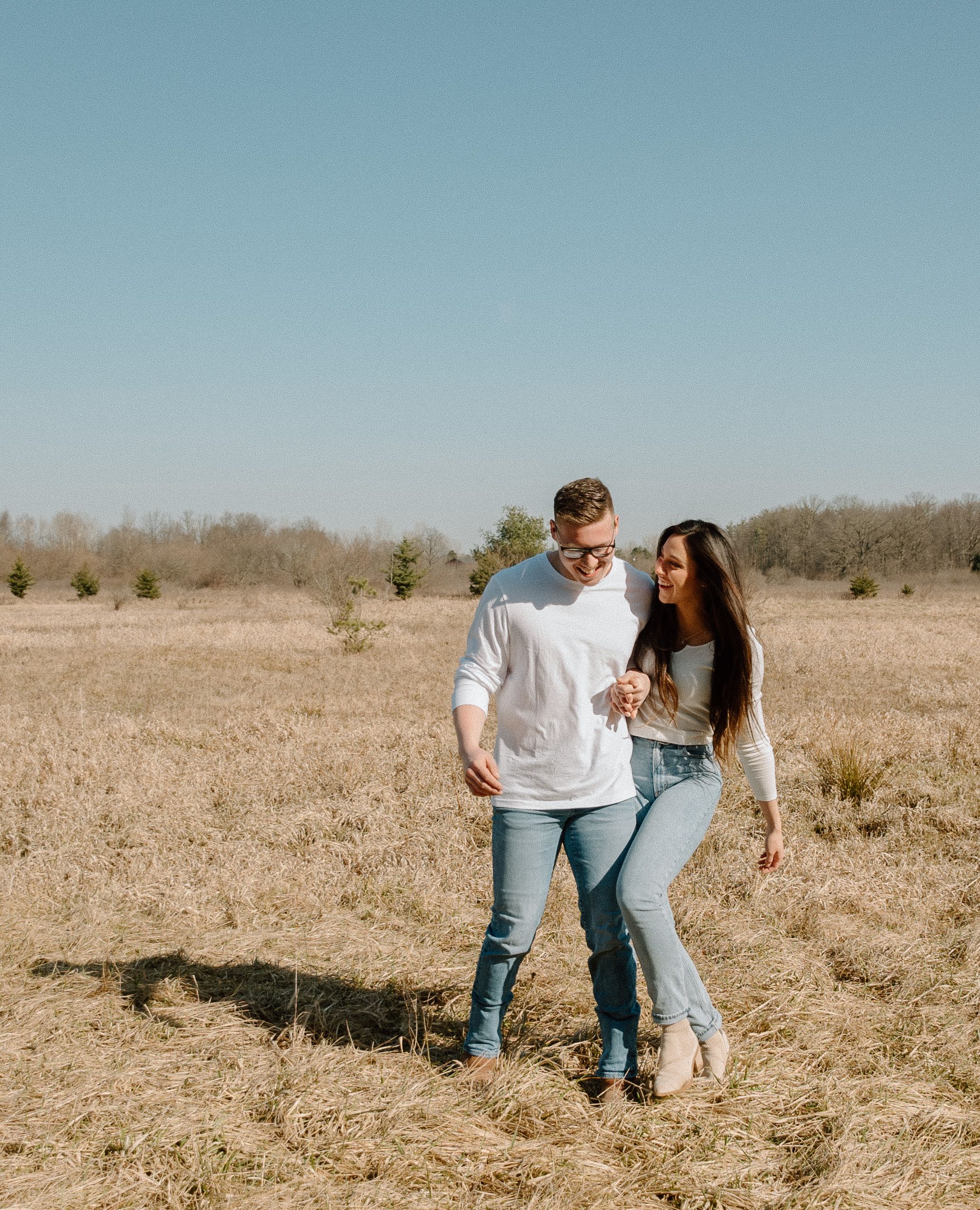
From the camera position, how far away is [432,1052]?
11.2ft

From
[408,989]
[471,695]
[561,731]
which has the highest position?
[471,695]

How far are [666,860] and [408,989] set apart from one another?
65.5 inches

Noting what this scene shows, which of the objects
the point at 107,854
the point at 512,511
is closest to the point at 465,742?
the point at 107,854

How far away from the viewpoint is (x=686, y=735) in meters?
3.13

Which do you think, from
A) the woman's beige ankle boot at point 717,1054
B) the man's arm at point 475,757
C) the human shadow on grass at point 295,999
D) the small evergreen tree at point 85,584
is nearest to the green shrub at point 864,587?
the small evergreen tree at point 85,584

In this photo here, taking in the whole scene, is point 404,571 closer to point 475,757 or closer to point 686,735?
point 686,735

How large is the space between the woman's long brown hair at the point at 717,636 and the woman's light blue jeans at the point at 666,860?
0.14 metres

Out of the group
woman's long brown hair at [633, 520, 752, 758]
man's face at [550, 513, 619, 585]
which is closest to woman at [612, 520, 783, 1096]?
woman's long brown hair at [633, 520, 752, 758]

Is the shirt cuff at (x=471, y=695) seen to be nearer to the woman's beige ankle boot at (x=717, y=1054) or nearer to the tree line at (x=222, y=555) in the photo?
the woman's beige ankle boot at (x=717, y=1054)

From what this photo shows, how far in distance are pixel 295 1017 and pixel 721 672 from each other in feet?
6.79

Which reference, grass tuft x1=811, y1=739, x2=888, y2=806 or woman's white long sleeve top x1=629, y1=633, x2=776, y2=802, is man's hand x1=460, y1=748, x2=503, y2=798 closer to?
woman's white long sleeve top x1=629, y1=633, x2=776, y2=802

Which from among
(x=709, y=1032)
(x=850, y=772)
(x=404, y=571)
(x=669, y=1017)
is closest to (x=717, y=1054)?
(x=709, y=1032)

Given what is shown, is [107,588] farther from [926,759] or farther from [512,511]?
[926,759]

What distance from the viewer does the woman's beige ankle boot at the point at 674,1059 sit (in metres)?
2.94
